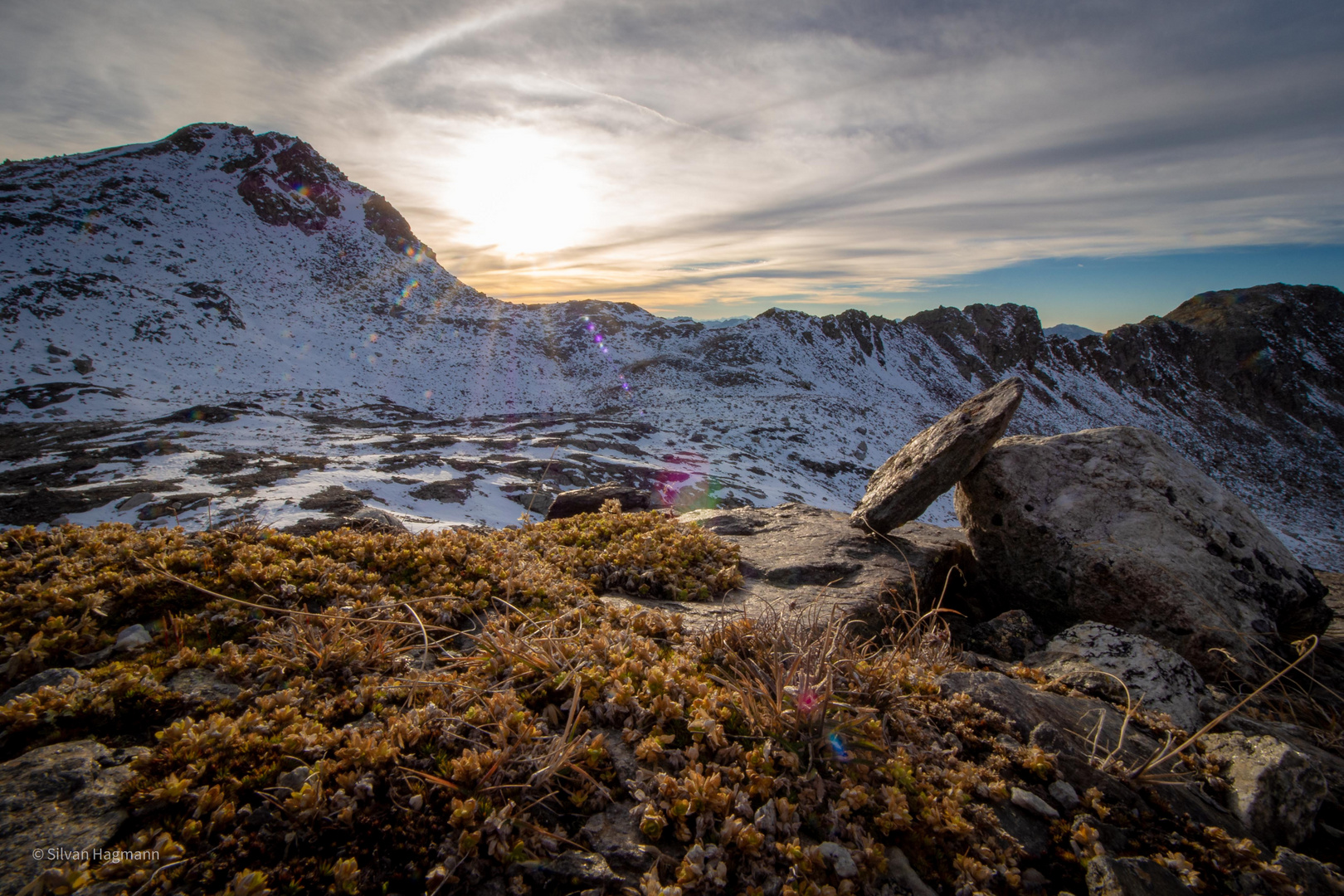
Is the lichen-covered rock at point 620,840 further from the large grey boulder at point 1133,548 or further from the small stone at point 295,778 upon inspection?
the large grey boulder at point 1133,548

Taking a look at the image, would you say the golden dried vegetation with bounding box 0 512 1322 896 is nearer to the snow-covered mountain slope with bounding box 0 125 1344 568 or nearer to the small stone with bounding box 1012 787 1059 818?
the small stone with bounding box 1012 787 1059 818

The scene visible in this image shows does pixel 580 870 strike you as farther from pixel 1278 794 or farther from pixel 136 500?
pixel 136 500

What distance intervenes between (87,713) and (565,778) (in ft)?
7.85

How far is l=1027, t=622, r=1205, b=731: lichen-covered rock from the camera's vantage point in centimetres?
400

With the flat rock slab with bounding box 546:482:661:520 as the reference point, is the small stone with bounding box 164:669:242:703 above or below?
above

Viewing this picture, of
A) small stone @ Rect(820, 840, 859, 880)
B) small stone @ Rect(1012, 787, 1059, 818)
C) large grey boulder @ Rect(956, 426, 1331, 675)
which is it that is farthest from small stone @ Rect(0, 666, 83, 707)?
large grey boulder @ Rect(956, 426, 1331, 675)

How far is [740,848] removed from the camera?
2.21 m

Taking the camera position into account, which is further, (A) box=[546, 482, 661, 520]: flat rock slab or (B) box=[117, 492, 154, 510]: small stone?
(B) box=[117, 492, 154, 510]: small stone

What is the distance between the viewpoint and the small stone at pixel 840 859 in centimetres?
214

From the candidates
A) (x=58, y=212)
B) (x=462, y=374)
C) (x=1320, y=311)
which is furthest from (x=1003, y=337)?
(x=58, y=212)

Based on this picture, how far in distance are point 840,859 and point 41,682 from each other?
407cm

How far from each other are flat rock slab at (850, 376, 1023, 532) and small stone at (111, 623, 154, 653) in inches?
287

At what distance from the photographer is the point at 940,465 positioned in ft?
23.5

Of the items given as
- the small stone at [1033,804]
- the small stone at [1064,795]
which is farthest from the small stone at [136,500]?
the small stone at [1064,795]
